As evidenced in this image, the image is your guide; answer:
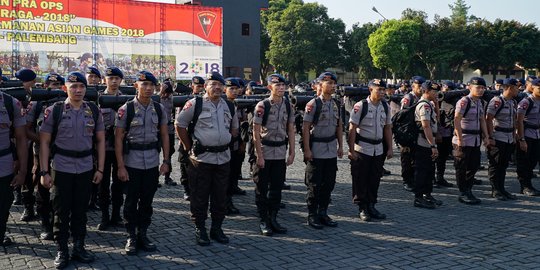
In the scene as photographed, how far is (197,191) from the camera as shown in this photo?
5.58 m

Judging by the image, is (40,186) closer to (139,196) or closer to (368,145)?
(139,196)

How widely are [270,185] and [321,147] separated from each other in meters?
0.83

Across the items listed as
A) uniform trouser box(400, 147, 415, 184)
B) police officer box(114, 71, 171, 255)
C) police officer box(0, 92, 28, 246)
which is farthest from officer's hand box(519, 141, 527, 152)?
police officer box(0, 92, 28, 246)

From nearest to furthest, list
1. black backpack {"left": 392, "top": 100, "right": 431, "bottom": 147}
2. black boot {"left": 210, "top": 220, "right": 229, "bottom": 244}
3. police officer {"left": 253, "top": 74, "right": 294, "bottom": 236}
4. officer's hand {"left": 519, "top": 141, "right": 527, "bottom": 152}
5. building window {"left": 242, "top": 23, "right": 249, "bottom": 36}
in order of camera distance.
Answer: black boot {"left": 210, "top": 220, "right": 229, "bottom": 244} → police officer {"left": 253, "top": 74, "right": 294, "bottom": 236} → black backpack {"left": 392, "top": 100, "right": 431, "bottom": 147} → officer's hand {"left": 519, "top": 141, "right": 527, "bottom": 152} → building window {"left": 242, "top": 23, "right": 249, "bottom": 36}

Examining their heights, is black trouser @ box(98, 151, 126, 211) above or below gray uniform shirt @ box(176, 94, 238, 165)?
below

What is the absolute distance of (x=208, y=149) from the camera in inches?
215

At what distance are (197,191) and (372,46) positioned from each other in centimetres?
4084

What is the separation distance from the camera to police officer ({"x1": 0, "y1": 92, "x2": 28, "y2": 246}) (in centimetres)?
493

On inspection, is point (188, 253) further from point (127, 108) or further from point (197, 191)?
point (127, 108)

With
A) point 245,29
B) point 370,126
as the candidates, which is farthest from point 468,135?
point 245,29

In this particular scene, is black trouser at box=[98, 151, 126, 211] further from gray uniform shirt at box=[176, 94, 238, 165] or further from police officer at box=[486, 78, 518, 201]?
police officer at box=[486, 78, 518, 201]

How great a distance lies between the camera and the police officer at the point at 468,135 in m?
7.68

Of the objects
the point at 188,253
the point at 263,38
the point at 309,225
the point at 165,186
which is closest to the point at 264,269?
the point at 188,253

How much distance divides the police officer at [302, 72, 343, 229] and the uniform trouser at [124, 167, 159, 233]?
2001mm
